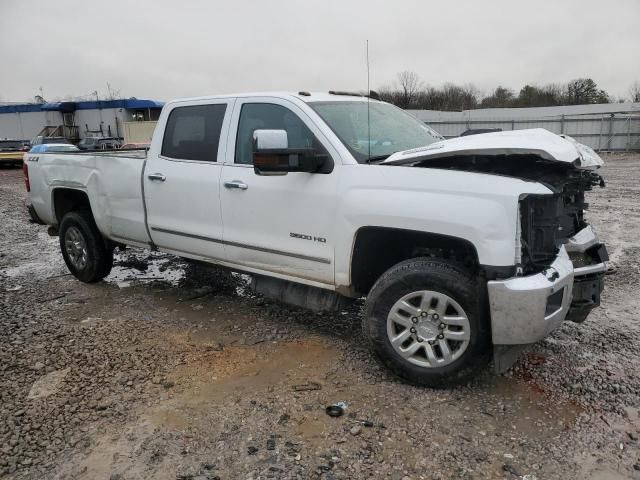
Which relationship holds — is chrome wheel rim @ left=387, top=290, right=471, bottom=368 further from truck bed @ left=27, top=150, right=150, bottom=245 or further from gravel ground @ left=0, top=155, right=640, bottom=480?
truck bed @ left=27, top=150, right=150, bottom=245

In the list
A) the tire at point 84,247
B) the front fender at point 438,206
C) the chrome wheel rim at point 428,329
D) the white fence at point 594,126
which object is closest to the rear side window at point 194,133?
the front fender at point 438,206

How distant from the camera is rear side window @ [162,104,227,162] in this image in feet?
14.7

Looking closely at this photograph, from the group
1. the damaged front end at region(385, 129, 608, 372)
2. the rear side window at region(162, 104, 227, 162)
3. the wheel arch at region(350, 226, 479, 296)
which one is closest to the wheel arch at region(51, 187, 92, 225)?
the rear side window at region(162, 104, 227, 162)

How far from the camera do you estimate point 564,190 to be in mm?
3439

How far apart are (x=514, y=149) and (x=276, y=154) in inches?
58.1

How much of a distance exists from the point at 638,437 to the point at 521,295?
991mm

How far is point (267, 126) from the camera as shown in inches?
165

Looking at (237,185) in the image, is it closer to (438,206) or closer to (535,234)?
(438,206)

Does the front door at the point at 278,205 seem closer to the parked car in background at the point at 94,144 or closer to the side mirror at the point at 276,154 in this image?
the side mirror at the point at 276,154

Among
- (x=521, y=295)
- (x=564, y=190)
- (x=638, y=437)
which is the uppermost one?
(x=564, y=190)

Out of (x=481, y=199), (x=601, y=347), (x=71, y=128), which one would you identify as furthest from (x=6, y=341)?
(x=71, y=128)

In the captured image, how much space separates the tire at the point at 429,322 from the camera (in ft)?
10.5

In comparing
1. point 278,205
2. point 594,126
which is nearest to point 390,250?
point 278,205

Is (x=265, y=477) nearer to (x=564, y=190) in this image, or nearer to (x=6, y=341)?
(x=564, y=190)
